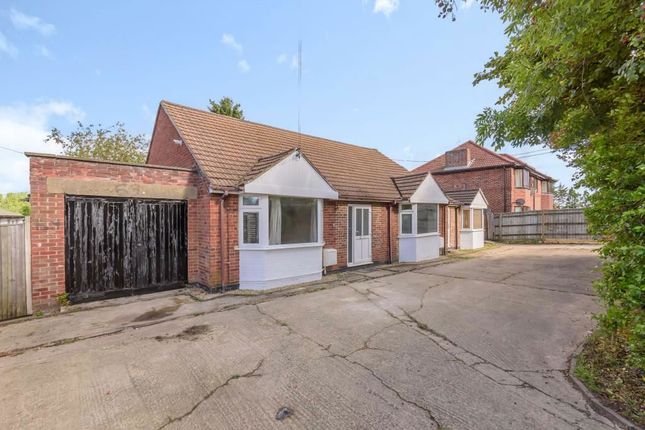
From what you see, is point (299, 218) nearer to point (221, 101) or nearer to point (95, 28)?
point (95, 28)

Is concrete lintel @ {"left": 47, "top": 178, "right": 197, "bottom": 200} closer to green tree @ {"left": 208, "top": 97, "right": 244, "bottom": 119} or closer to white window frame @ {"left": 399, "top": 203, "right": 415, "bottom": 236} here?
white window frame @ {"left": 399, "top": 203, "right": 415, "bottom": 236}

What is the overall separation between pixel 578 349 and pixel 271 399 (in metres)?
4.39

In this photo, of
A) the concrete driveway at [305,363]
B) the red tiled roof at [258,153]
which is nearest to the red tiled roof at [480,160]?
the red tiled roof at [258,153]

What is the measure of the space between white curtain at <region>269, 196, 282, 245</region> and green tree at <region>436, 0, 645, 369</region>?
19.1 ft

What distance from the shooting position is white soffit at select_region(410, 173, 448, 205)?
12.1 metres

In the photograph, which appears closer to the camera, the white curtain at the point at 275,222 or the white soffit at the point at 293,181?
the white soffit at the point at 293,181

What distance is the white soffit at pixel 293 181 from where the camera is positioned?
7715mm

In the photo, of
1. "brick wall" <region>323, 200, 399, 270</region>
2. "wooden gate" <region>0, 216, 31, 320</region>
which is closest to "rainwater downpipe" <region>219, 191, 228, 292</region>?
"brick wall" <region>323, 200, 399, 270</region>

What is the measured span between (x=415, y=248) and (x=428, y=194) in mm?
2416

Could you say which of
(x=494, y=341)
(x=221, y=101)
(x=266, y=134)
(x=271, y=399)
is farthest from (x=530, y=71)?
(x=221, y=101)

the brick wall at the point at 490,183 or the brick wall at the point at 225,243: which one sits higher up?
the brick wall at the point at 490,183

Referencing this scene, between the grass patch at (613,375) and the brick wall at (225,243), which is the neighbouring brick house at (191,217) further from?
the grass patch at (613,375)

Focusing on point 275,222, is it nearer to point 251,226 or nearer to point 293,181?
point 251,226

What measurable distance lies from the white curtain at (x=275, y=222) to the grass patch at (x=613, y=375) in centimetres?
638
